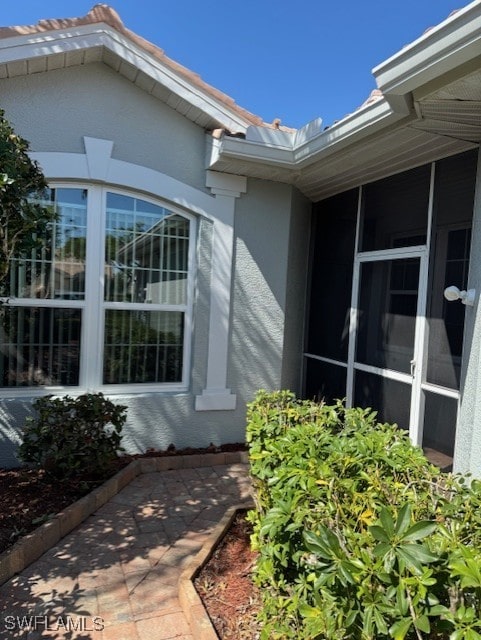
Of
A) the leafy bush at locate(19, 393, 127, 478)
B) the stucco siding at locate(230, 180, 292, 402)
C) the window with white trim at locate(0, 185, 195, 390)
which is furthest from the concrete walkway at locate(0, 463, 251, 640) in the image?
the stucco siding at locate(230, 180, 292, 402)

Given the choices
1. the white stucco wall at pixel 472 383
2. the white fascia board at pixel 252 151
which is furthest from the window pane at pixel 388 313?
the white fascia board at pixel 252 151

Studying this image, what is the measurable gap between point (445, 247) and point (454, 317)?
699mm

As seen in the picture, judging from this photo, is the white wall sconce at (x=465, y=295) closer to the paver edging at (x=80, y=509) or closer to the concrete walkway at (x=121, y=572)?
the concrete walkway at (x=121, y=572)

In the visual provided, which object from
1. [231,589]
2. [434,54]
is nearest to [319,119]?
[434,54]

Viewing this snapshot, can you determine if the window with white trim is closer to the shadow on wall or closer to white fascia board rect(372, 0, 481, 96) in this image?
the shadow on wall

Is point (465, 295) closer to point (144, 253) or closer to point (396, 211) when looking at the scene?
point (396, 211)

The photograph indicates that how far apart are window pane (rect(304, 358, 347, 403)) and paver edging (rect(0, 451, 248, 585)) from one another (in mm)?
1384

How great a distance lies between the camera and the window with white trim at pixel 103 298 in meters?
4.75

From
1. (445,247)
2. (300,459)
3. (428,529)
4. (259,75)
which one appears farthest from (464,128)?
(259,75)

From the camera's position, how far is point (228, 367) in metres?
5.50

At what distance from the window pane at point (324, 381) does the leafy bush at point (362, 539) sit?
2557 mm

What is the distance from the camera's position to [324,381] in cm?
584

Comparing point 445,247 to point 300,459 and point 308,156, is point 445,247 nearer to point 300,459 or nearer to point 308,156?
point 308,156

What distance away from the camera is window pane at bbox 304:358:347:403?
5512mm
